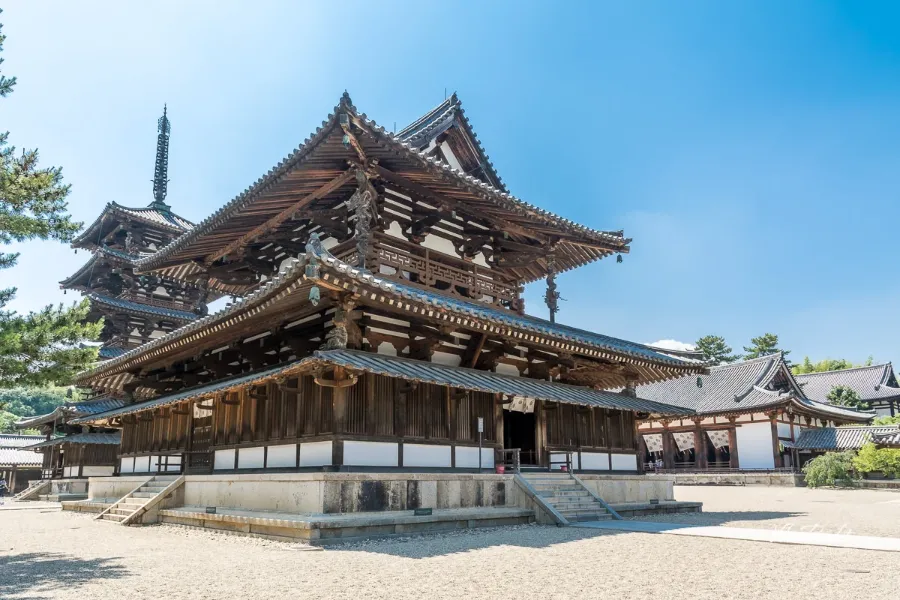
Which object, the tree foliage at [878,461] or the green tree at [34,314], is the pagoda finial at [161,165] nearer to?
the green tree at [34,314]

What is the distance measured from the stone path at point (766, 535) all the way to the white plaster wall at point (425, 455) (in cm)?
330

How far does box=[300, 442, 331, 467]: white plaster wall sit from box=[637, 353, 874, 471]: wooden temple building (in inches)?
1177

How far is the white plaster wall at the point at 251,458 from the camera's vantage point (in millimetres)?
14873

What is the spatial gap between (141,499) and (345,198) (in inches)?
397

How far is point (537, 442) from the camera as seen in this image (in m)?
17.5

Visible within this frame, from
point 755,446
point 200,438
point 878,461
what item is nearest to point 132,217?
point 200,438

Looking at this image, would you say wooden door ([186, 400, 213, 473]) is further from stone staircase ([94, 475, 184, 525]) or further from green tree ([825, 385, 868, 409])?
green tree ([825, 385, 868, 409])

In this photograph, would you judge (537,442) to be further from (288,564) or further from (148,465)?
(148,465)

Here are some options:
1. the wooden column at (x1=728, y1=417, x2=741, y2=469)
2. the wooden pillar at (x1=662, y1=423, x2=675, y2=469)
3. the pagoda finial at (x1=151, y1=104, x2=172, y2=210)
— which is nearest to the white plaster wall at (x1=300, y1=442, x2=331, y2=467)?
the pagoda finial at (x1=151, y1=104, x2=172, y2=210)

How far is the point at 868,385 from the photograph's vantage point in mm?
61844


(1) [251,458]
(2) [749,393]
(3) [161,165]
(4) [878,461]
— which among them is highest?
(3) [161,165]

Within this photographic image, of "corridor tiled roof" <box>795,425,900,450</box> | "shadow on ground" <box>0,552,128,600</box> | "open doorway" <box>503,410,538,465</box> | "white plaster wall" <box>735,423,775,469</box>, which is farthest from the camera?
"white plaster wall" <box>735,423,775,469</box>

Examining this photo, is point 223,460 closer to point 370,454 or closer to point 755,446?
point 370,454

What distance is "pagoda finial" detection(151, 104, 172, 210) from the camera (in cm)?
3634
